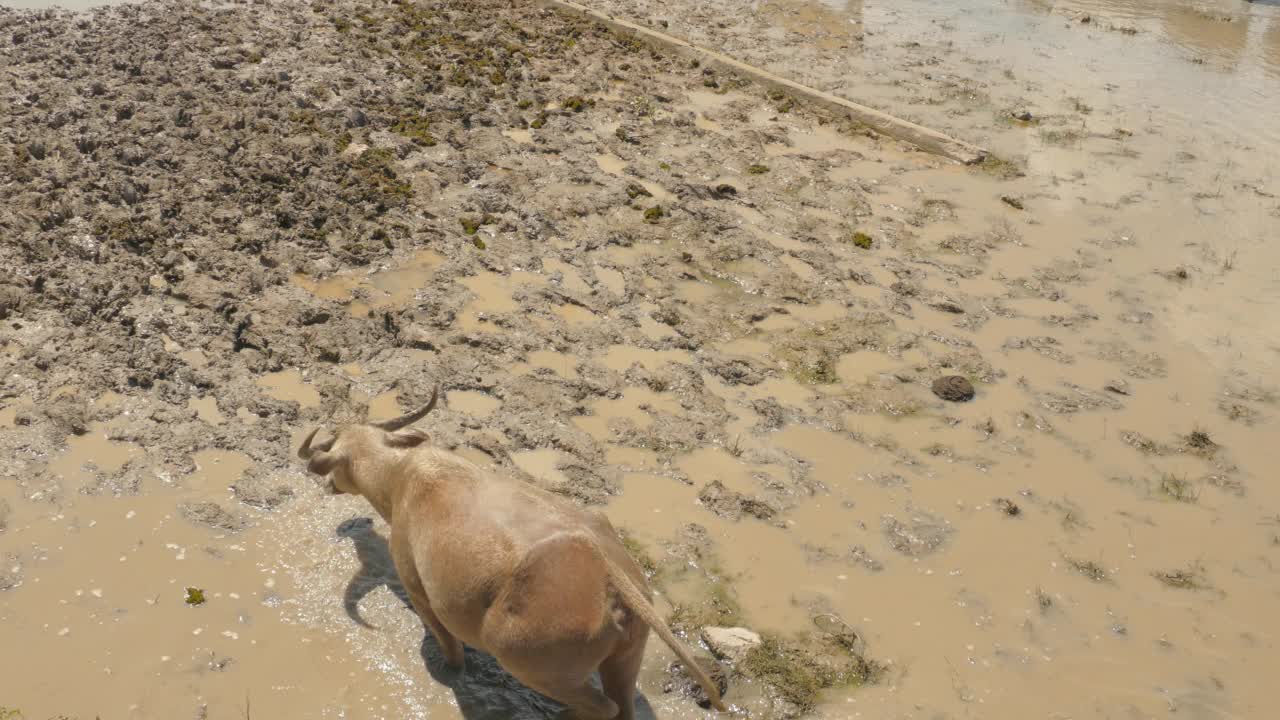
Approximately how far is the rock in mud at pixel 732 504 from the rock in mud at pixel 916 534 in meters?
0.92

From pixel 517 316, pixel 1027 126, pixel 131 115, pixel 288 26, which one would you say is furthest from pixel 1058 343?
pixel 288 26

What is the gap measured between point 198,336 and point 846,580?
6051 millimetres

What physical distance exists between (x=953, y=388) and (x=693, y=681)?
4.31 m

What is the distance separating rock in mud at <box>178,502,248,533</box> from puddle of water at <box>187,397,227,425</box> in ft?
3.20

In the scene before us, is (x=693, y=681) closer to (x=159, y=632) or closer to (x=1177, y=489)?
(x=159, y=632)

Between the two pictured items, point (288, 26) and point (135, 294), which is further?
point (288, 26)

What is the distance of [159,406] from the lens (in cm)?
767

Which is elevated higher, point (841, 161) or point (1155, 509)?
point (841, 161)

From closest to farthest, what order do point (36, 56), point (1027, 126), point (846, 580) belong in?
1. point (846, 580)
2. point (36, 56)
3. point (1027, 126)

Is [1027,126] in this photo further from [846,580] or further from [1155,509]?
[846,580]

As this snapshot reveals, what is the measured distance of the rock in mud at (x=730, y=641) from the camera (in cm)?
606

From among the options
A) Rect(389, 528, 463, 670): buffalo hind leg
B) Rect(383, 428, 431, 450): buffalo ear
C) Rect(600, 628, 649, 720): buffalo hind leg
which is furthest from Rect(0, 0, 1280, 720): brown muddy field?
Rect(383, 428, 431, 450): buffalo ear

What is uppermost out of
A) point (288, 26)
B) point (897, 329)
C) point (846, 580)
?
point (288, 26)

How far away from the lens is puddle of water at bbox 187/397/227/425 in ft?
25.1
